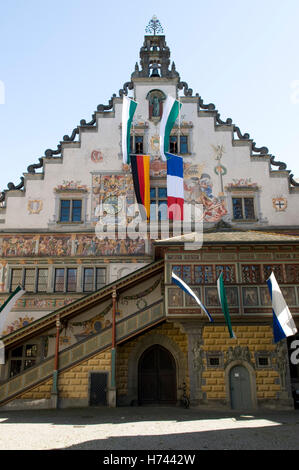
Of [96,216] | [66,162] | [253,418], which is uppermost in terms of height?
[66,162]

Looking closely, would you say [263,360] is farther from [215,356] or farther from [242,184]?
[242,184]

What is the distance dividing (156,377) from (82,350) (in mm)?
3693

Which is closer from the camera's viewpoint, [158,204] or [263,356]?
[263,356]

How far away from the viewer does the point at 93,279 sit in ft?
64.3

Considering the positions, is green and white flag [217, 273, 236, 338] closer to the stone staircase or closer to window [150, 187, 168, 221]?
the stone staircase

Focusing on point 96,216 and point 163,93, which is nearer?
point 96,216

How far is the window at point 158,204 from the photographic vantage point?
20484 mm

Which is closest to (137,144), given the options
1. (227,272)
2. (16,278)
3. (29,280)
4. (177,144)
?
(177,144)

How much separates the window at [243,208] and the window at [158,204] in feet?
11.3

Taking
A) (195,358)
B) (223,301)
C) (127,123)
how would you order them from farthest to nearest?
(127,123) → (195,358) → (223,301)

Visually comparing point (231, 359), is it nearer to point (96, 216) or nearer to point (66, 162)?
point (96, 216)

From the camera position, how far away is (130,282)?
1791 centimetres
